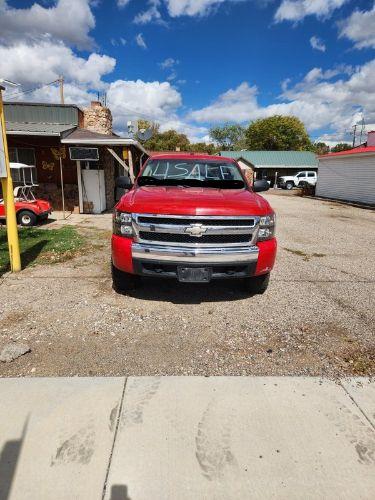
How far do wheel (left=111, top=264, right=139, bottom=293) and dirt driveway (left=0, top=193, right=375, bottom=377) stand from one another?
0.51ft

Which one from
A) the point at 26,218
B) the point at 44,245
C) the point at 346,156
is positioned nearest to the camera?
the point at 44,245

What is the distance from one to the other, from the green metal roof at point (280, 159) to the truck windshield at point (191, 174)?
37.7m

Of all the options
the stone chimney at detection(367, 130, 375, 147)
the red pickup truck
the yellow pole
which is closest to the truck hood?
the red pickup truck

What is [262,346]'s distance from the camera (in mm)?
3352

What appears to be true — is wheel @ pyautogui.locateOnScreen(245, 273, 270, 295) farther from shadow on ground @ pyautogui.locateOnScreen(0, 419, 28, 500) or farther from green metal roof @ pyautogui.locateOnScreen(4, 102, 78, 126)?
green metal roof @ pyautogui.locateOnScreen(4, 102, 78, 126)

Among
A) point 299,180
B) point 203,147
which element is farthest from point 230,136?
point 299,180

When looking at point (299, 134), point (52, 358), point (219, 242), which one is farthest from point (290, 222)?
point (299, 134)

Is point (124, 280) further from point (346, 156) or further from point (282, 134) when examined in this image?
point (282, 134)

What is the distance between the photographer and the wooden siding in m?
18.9

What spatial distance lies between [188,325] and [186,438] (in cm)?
159

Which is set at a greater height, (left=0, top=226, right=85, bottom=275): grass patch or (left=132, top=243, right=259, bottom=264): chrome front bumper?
(left=132, top=243, right=259, bottom=264): chrome front bumper

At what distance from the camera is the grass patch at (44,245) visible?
6.18 meters

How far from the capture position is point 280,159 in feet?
139

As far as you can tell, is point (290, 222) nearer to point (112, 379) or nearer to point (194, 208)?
point (194, 208)
